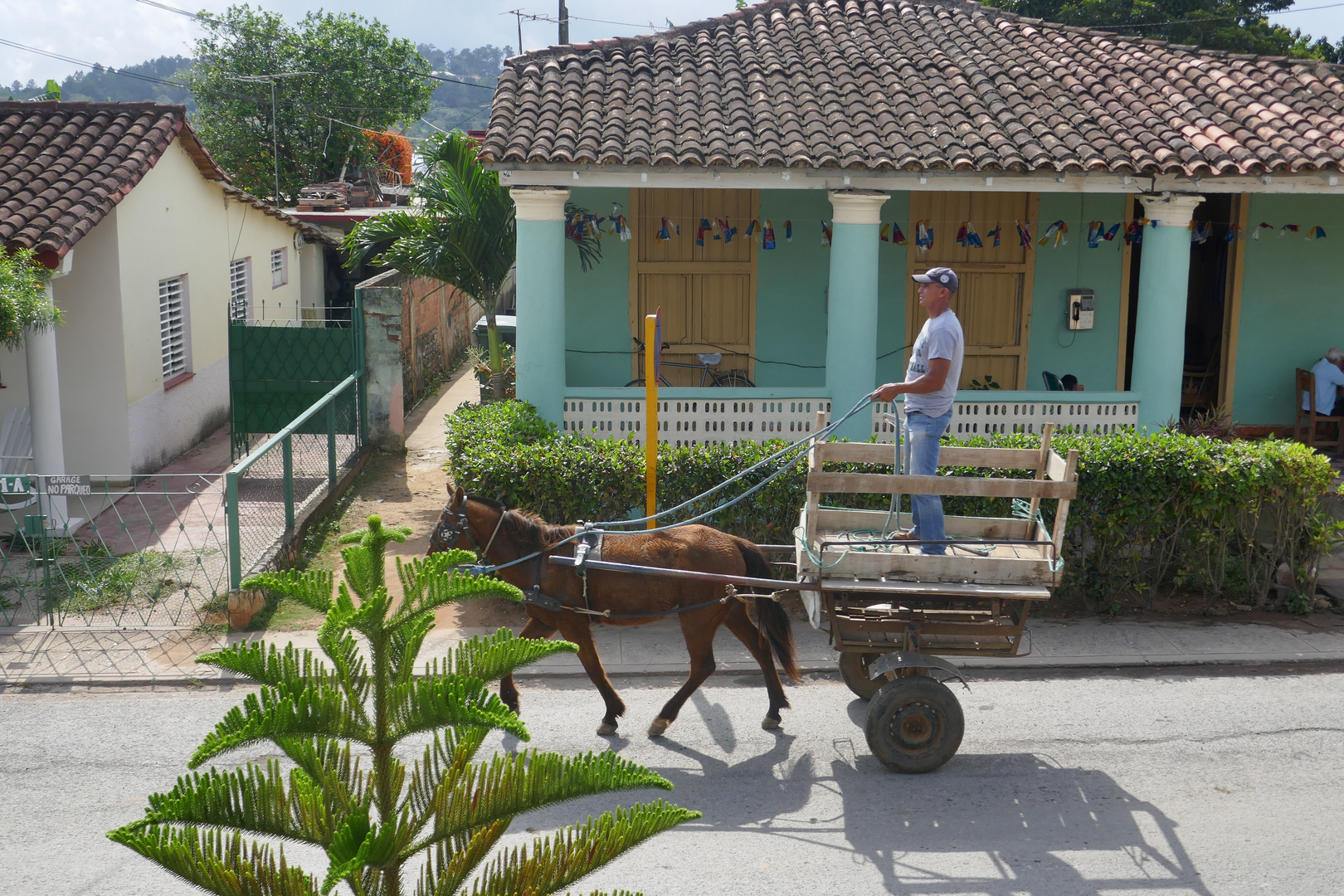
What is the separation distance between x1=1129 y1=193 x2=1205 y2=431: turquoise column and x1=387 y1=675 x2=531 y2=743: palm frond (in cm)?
875

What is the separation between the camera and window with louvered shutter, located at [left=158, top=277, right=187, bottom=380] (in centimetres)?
1335

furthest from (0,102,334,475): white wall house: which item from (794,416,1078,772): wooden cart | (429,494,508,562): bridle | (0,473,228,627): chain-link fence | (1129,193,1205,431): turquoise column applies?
(1129,193,1205,431): turquoise column

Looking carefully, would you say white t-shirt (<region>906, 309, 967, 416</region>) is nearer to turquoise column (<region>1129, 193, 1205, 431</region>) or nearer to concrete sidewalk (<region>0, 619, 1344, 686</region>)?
concrete sidewalk (<region>0, 619, 1344, 686</region>)

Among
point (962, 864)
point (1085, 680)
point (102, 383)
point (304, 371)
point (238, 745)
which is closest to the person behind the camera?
point (238, 745)

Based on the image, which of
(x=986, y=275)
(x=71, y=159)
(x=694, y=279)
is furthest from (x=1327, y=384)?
(x=71, y=159)

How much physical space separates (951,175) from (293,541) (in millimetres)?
6447

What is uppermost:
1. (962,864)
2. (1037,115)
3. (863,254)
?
(1037,115)

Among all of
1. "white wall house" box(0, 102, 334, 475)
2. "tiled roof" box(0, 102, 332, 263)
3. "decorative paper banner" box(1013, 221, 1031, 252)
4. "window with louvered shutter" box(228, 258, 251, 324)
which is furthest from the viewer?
"window with louvered shutter" box(228, 258, 251, 324)

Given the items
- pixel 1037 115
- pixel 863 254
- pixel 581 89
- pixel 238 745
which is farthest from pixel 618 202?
pixel 238 745

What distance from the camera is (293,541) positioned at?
375 inches

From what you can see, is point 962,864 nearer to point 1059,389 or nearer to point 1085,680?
point 1085,680

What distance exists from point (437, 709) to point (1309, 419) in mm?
11863

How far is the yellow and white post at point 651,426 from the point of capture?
7.74m

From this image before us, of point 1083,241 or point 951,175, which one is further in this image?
point 1083,241
